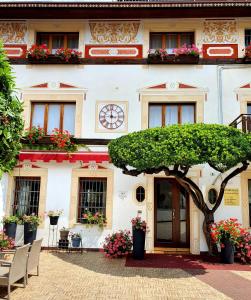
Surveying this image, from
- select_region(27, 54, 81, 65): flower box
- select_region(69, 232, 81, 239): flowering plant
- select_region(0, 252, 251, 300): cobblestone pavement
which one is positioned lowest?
select_region(0, 252, 251, 300): cobblestone pavement

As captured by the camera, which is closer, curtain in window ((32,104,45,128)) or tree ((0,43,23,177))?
tree ((0,43,23,177))

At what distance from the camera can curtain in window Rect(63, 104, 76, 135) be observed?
12.2 metres

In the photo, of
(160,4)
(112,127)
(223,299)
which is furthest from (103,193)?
(160,4)

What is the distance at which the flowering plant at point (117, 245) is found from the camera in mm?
10188

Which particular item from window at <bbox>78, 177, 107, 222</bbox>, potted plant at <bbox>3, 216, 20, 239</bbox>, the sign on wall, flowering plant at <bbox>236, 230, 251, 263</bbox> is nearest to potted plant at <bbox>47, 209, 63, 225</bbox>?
window at <bbox>78, 177, 107, 222</bbox>

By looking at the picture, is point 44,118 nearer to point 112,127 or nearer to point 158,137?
point 112,127

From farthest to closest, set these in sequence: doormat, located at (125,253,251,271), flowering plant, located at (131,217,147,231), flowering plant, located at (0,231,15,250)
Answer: flowering plant, located at (131,217,147,231) → flowering plant, located at (0,231,15,250) → doormat, located at (125,253,251,271)

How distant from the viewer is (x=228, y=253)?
961 centimetres

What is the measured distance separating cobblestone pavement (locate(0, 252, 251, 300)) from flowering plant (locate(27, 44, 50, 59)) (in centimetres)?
724

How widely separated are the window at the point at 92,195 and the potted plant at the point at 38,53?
4.75 metres

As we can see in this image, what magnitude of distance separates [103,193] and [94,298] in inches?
217

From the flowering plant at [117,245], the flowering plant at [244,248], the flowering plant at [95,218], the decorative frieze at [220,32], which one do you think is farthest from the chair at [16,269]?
the decorative frieze at [220,32]

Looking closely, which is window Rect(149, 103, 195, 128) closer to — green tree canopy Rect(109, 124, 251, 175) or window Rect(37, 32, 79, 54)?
green tree canopy Rect(109, 124, 251, 175)

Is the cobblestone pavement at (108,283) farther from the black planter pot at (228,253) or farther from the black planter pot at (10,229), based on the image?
the black planter pot at (10,229)
